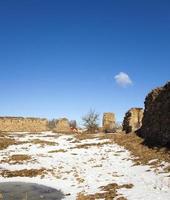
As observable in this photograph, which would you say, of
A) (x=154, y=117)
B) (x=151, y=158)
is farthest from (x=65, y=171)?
(x=154, y=117)

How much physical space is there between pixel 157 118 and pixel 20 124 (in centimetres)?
3145

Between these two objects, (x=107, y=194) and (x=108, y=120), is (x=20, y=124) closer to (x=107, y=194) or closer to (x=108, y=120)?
(x=108, y=120)

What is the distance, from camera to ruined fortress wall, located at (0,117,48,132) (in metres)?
55.8

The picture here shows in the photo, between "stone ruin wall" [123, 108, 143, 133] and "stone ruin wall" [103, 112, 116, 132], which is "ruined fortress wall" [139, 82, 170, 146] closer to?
"stone ruin wall" [123, 108, 143, 133]

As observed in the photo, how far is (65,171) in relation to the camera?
76.6 feet

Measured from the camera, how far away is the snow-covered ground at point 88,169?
55.3 feet

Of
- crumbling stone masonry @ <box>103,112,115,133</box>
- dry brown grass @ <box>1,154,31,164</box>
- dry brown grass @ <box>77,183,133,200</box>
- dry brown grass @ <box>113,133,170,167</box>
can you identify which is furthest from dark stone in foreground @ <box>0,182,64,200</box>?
crumbling stone masonry @ <box>103,112,115,133</box>

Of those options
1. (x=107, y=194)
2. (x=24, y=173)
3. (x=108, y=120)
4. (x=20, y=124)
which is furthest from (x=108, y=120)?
(x=107, y=194)

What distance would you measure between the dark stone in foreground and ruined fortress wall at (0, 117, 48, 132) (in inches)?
1432

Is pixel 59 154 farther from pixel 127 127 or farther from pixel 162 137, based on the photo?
pixel 127 127

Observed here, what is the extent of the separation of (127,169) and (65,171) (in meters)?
4.13

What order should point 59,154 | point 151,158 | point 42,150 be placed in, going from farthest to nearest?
point 42,150 → point 59,154 → point 151,158

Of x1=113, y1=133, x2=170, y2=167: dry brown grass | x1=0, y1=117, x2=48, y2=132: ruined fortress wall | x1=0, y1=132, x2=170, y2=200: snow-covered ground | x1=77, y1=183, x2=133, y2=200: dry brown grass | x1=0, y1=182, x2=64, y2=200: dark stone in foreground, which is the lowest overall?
x1=0, y1=182, x2=64, y2=200: dark stone in foreground

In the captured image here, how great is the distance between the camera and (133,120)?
147ft
